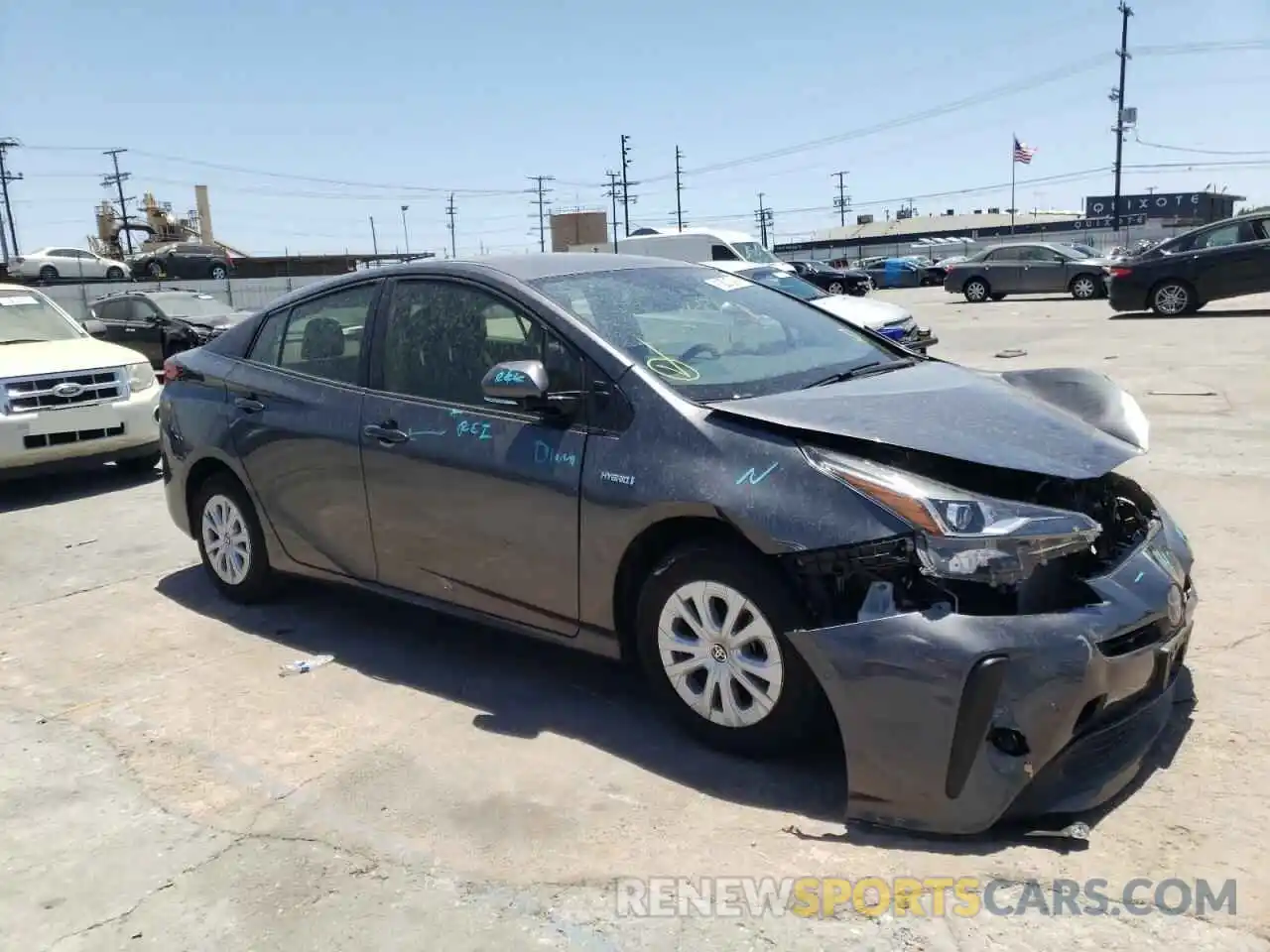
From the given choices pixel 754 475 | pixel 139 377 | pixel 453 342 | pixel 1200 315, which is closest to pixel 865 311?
pixel 139 377

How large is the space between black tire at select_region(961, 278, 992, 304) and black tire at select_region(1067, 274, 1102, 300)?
7.68 feet

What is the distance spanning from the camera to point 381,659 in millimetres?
4691

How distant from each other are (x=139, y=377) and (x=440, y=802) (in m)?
6.71

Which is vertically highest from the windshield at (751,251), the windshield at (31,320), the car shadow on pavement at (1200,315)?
the windshield at (751,251)

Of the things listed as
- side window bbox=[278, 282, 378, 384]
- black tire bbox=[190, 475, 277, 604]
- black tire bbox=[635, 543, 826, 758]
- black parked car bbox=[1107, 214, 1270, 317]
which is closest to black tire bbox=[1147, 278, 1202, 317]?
black parked car bbox=[1107, 214, 1270, 317]

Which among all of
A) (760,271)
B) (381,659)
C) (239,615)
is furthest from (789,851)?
(760,271)

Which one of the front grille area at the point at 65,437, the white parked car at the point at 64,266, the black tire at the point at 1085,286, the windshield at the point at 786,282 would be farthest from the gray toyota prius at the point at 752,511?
the white parked car at the point at 64,266

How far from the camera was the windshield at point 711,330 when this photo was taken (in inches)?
150

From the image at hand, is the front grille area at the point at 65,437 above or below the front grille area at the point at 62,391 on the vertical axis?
below

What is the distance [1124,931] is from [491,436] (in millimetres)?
2600

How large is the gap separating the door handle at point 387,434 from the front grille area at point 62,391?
502 centimetres

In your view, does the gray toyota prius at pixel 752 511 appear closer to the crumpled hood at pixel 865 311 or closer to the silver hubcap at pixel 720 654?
the silver hubcap at pixel 720 654

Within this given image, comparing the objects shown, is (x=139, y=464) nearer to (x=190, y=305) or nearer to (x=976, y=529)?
(x=976, y=529)

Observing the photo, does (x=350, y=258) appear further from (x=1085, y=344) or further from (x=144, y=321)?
(x=1085, y=344)
